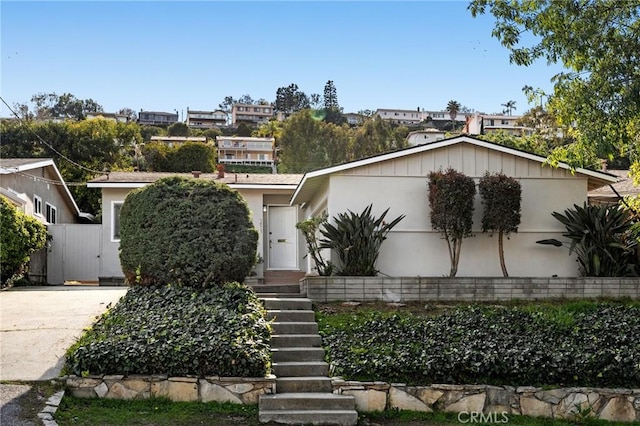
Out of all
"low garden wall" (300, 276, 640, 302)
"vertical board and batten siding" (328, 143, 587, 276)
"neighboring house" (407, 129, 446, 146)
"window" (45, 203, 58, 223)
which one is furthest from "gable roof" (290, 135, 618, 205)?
"window" (45, 203, 58, 223)

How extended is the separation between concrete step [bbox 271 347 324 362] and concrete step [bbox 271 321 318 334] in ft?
2.98

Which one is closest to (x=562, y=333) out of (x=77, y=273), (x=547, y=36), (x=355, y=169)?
(x=547, y=36)

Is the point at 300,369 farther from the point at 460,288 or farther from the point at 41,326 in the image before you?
the point at 460,288

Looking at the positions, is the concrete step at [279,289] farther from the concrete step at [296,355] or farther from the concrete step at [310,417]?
the concrete step at [310,417]

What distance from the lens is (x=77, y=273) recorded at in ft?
75.8

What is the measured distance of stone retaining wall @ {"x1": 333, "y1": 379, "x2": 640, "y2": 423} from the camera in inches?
395

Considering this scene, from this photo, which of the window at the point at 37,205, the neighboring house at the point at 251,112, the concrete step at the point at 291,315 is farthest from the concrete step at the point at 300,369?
the neighboring house at the point at 251,112

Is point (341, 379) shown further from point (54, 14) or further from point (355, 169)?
point (54, 14)

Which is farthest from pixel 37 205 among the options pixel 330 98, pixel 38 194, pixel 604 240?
pixel 330 98

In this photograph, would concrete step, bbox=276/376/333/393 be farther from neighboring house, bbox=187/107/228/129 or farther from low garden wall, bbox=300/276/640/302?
neighboring house, bbox=187/107/228/129

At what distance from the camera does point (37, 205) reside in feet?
81.4

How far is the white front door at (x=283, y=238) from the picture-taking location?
22312mm

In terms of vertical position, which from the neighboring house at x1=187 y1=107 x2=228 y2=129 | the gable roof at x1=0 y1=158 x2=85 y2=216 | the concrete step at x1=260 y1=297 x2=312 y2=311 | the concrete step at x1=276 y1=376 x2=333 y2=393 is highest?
the neighboring house at x1=187 y1=107 x2=228 y2=129

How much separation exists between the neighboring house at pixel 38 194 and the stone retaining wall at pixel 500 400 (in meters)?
14.4
